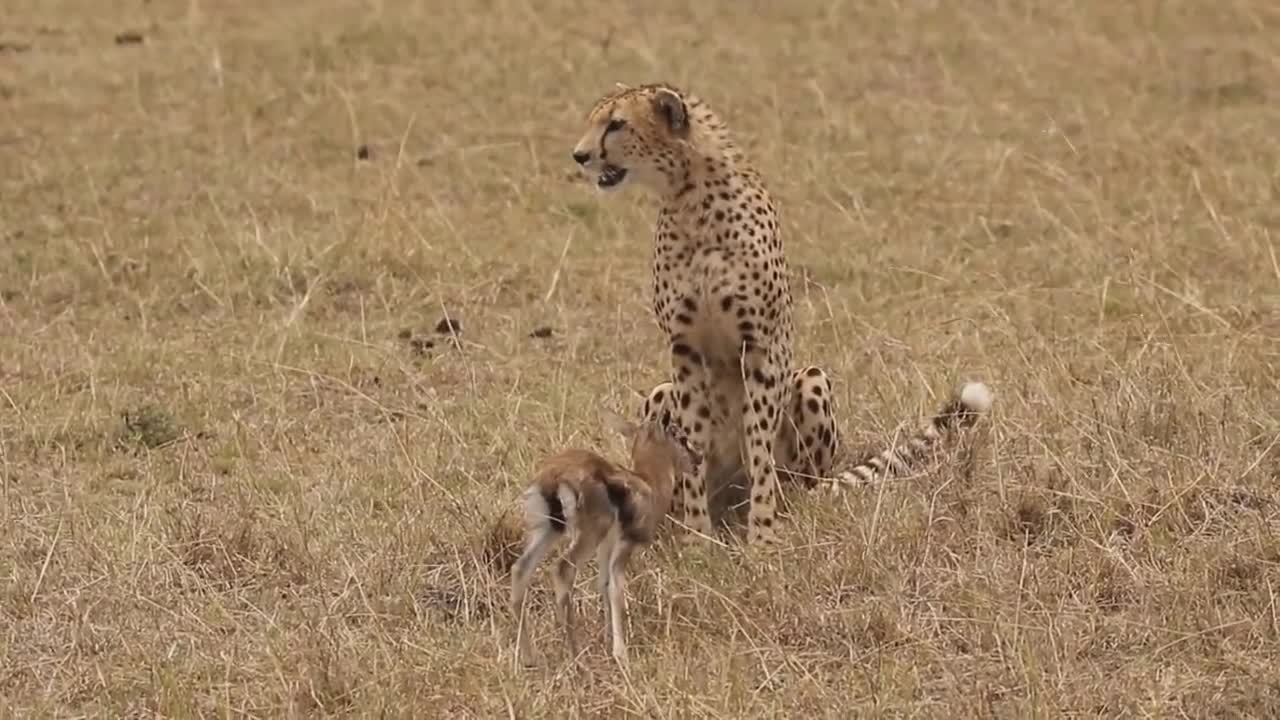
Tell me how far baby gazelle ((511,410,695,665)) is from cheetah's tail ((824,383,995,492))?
34.7 inches

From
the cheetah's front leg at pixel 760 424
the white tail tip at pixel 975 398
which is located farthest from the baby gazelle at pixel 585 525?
the white tail tip at pixel 975 398

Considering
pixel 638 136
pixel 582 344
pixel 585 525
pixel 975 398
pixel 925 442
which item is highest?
pixel 638 136

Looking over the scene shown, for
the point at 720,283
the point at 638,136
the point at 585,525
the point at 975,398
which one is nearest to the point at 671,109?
the point at 638,136

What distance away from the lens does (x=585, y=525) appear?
385cm

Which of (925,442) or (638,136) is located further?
(638,136)

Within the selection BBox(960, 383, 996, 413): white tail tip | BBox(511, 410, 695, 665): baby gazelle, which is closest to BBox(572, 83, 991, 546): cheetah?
BBox(960, 383, 996, 413): white tail tip

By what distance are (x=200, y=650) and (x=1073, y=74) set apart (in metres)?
6.56

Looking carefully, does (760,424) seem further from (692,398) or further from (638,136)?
(638,136)

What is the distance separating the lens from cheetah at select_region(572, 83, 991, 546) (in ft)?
16.3

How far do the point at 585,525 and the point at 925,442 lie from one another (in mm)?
1356

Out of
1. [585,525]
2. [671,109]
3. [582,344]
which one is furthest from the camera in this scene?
[582,344]

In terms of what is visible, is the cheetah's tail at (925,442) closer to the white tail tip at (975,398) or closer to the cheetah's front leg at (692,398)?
the white tail tip at (975,398)

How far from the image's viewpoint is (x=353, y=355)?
6.29m

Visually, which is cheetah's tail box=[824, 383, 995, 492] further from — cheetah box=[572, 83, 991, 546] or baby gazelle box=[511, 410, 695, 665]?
baby gazelle box=[511, 410, 695, 665]
